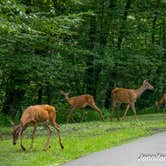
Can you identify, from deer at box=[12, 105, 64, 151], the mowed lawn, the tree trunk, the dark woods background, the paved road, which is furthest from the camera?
the tree trunk

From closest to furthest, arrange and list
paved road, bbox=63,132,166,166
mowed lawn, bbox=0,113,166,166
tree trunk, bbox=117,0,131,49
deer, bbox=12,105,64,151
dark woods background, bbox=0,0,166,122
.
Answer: paved road, bbox=63,132,166,166 < mowed lawn, bbox=0,113,166,166 < deer, bbox=12,105,64,151 < dark woods background, bbox=0,0,166,122 < tree trunk, bbox=117,0,131,49

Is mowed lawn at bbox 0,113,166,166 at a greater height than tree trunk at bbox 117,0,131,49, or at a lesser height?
lesser

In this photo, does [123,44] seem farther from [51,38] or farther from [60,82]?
[51,38]

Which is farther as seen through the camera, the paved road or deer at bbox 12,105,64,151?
deer at bbox 12,105,64,151

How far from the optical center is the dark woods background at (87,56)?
71.4 ft

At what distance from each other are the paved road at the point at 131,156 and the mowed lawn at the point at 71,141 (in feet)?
1.59

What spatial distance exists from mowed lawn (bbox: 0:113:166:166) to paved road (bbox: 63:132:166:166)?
0.49 meters

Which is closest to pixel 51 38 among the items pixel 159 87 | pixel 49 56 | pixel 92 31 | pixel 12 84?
pixel 49 56

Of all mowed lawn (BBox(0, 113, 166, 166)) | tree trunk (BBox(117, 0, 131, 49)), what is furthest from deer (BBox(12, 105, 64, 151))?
tree trunk (BBox(117, 0, 131, 49))

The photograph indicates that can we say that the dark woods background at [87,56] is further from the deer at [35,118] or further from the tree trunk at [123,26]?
the deer at [35,118]

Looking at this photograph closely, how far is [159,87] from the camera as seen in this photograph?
3472 cm

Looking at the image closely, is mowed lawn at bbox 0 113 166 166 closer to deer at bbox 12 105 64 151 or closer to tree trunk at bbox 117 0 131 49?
deer at bbox 12 105 64 151

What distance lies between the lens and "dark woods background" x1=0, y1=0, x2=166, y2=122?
2175cm

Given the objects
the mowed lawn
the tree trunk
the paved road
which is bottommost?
the mowed lawn
